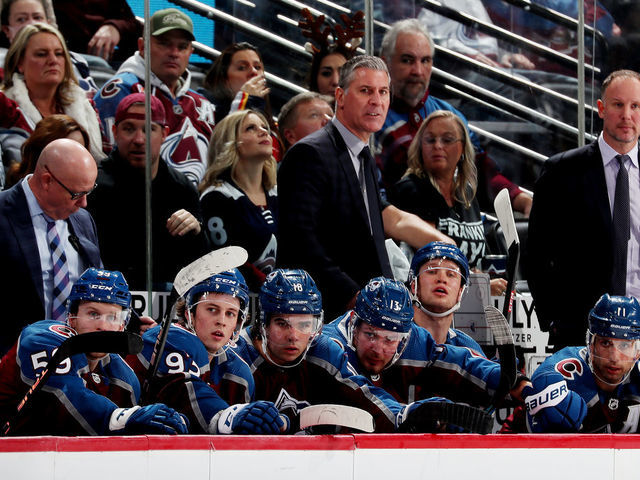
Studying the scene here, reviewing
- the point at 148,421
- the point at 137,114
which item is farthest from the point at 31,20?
the point at 148,421

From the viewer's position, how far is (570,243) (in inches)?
152

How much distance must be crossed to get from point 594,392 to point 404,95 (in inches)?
64.2

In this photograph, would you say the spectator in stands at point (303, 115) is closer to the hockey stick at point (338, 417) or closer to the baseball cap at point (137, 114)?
the baseball cap at point (137, 114)

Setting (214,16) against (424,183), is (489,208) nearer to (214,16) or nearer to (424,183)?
(424,183)

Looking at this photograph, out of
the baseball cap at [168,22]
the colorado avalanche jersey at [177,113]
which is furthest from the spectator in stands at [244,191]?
the baseball cap at [168,22]

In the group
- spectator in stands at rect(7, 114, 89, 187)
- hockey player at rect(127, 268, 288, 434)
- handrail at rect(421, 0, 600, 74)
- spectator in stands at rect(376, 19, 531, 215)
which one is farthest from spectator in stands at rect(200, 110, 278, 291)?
handrail at rect(421, 0, 600, 74)

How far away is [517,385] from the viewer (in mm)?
3375

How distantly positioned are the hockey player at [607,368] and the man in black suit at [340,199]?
0.70m

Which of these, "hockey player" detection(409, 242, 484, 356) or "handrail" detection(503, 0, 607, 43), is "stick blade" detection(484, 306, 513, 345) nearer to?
"hockey player" detection(409, 242, 484, 356)

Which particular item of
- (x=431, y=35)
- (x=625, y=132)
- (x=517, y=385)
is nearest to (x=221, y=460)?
(x=517, y=385)

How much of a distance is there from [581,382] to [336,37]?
6.23 feet

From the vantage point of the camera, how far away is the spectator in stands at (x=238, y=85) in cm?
435

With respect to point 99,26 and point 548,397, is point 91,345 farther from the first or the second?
point 99,26

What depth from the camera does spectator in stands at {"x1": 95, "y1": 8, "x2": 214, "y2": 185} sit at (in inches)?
165
